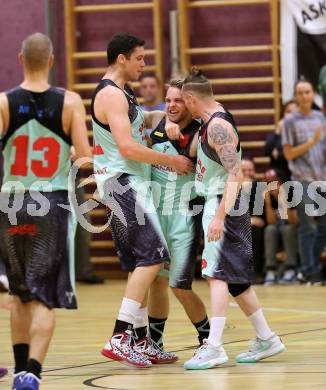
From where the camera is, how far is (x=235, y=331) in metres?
7.28

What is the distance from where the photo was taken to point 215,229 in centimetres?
557

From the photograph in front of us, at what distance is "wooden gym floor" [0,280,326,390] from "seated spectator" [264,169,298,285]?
1172 mm

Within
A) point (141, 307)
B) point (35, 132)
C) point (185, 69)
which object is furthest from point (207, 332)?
point (185, 69)

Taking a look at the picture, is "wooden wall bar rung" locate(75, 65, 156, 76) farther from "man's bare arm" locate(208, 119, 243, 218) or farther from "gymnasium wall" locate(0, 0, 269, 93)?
"man's bare arm" locate(208, 119, 243, 218)

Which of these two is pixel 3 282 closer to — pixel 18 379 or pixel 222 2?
pixel 222 2

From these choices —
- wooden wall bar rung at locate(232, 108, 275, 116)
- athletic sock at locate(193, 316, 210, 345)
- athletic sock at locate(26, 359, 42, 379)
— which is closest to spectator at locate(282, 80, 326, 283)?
wooden wall bar rung at locate(232, 108, 275, 116)

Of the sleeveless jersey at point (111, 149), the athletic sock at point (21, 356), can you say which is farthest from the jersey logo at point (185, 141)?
the athletic sock at point (21, 356)

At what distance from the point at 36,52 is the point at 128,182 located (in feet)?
3.98

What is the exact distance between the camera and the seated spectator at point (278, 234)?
11.1 metres

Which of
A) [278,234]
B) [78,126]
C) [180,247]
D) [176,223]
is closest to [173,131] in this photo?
[176,223]

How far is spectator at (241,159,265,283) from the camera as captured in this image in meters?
11.1

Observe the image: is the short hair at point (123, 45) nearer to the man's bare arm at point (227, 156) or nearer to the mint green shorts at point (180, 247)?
the man's bare arm at point (227, 156)

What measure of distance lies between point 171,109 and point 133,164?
414 millimetres

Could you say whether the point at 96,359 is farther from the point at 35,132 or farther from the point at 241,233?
the point at 35,132
